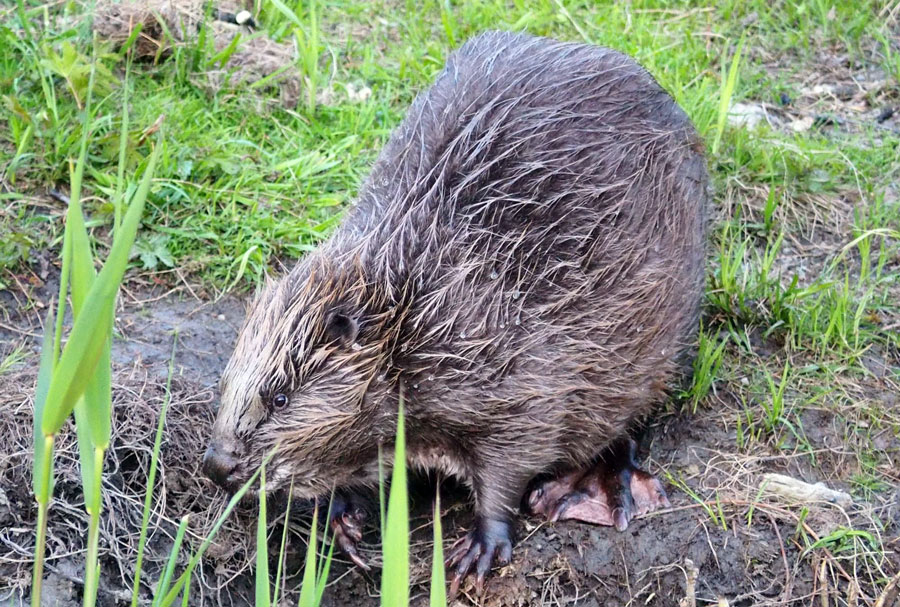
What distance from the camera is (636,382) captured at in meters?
2.83

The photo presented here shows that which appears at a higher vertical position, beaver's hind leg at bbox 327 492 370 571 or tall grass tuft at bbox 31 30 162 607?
tall grass tuft at bbox 31 30 162 607

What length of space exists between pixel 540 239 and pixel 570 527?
2.57 feet

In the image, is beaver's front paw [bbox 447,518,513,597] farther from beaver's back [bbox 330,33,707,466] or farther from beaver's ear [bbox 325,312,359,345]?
beaver's ear [bbox 325,312,359,345]

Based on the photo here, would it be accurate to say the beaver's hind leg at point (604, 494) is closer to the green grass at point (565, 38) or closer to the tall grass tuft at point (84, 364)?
the green grass at point (565, 38)

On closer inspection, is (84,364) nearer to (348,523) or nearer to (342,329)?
(342,329)

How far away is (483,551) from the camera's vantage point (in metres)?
2.74

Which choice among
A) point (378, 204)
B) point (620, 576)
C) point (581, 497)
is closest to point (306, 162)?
point (378, 204)

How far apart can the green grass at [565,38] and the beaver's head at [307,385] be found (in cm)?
49

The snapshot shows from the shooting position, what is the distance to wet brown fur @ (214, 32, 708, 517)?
244 cm

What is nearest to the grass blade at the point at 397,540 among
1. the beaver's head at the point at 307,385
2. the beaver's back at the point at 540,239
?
the beaver's head at the point at 307,385

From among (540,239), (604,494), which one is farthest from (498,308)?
(604,494)

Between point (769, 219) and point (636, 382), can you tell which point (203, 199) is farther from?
point (769, 219)

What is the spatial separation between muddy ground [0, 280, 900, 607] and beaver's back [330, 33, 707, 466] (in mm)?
261

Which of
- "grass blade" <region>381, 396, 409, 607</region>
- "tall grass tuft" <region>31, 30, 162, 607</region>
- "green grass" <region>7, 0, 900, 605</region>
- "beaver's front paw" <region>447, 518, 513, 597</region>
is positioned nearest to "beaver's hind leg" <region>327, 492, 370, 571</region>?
"green grass" <region>7, 0, 900, 605</region>
